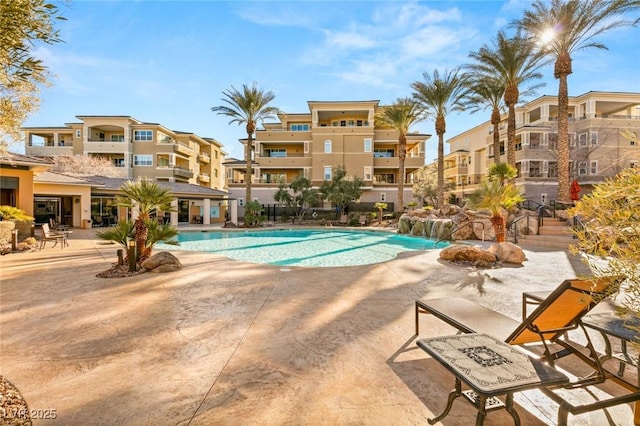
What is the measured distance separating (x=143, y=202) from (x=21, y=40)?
577cm

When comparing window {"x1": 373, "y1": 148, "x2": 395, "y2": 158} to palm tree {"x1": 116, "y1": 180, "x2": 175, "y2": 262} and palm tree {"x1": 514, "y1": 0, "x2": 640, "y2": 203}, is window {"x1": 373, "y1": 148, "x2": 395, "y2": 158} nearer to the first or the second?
palm tree {"x1": 514, "y1": 0, "x2": 640, "y2": 203}

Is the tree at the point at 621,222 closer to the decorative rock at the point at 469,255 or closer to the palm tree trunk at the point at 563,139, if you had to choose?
the decorative rock at the point at 469,255

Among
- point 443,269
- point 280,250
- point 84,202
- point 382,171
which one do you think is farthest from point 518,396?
point 382,171

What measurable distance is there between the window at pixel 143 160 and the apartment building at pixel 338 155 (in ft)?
36.5

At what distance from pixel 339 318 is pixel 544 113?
130 feet

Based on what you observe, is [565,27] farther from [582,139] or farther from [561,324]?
[561,324]

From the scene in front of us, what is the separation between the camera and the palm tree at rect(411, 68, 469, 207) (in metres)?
23.9

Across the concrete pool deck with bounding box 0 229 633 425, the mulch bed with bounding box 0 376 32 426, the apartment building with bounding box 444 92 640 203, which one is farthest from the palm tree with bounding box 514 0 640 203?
the mulch bed with bounding box 0 376 32 426

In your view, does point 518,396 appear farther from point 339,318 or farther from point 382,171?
point 382,171

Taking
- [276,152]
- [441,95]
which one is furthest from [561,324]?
[276,152]

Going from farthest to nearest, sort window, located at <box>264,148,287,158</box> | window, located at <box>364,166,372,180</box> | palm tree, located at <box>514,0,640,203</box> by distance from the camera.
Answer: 1. window, located at <box>264,148,287,158</box>
2. window, located at <box>364,166,372,180</box>
3. palm tree, located at <box>514,0,640,203</box>

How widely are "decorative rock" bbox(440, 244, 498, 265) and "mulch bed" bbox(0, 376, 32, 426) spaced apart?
31.8 ft

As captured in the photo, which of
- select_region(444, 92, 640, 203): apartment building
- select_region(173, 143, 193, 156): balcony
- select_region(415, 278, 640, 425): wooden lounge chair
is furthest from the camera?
select_region(173, 143, 193, 156): balcony

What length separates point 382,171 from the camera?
35906 mm
